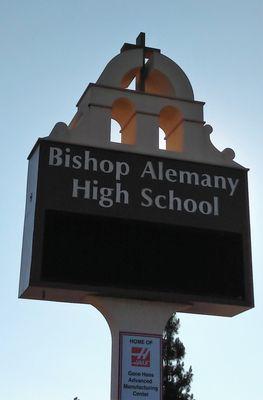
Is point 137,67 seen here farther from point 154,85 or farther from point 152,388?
point 152,388

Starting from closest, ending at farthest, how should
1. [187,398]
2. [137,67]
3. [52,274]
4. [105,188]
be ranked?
[52,274] < [105,188] < [137,67] < [187,398]

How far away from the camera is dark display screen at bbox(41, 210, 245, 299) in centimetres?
1320

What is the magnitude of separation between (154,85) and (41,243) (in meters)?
4.51

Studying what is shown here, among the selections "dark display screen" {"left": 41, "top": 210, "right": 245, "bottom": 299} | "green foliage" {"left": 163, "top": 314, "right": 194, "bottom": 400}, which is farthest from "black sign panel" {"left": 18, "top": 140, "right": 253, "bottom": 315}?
"green foliage" {"left": 163, "top": 314, "right": 194, "bottom": 400}

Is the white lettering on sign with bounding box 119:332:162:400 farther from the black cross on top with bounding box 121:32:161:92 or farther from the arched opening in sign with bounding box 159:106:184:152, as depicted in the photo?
the black cross on top with bounding box 121:32:161:92

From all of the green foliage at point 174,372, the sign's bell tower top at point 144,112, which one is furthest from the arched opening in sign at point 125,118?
the green foliage at point 174,372

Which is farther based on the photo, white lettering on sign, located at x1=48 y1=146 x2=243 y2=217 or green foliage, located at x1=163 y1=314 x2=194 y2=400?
green foliage, located at x1=163 y1=314 x2=194 y2=400

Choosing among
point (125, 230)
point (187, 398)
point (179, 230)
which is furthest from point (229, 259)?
point (187, 398)

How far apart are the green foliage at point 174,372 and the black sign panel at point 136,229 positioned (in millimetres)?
12630

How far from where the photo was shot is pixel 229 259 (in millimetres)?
14094

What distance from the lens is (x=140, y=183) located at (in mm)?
14281

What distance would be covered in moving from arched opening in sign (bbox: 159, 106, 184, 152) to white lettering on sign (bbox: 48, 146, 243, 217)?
31.2 inches

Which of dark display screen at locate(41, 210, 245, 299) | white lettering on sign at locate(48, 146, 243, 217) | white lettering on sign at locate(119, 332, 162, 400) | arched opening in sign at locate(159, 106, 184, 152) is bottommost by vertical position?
white lettering on sign at locate(119, 332, 162, 400)

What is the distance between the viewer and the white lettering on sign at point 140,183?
45.7ft
